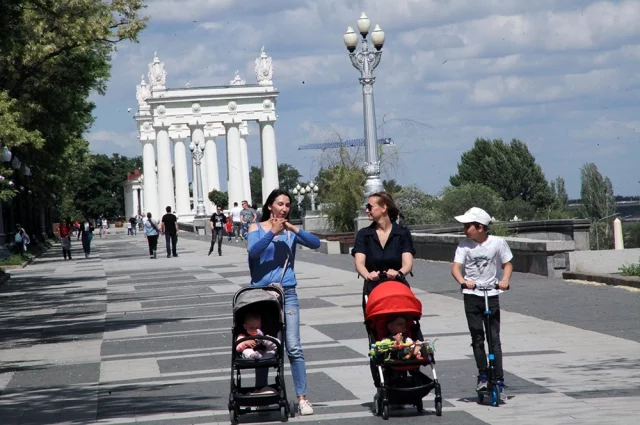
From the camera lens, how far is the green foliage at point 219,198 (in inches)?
5069

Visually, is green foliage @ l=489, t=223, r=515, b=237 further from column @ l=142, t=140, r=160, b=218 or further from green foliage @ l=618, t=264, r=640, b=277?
column @ l=142, t=140, r=160, b=218

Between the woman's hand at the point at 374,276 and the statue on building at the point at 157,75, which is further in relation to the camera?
the statue on building at the point at 157,75

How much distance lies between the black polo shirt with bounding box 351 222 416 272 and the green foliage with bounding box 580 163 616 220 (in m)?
105

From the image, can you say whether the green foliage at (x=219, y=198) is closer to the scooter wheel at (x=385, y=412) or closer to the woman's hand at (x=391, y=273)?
the woman's hand at (x=391, y=273)

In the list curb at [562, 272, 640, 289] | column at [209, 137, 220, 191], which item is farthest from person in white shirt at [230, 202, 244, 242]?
column at [209, 137, 220, 191]

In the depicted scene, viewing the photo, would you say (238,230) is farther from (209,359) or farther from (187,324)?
(209,359)

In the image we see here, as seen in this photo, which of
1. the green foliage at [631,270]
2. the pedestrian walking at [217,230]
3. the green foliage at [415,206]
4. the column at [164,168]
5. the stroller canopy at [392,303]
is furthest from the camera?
the column at [164,168]

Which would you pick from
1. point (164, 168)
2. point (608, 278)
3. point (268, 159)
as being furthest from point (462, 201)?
point (164, 168)

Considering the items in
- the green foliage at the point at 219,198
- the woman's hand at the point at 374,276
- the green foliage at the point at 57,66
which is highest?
the green foliage at the point at 57,66

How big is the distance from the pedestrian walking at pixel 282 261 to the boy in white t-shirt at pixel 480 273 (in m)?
1.26

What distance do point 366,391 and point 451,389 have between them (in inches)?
29.3

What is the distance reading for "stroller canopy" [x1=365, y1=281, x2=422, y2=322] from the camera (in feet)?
32.1

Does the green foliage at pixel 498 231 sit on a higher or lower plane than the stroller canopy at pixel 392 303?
higher

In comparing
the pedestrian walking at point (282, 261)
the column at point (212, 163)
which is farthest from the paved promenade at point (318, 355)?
the column at point (212, 163)
